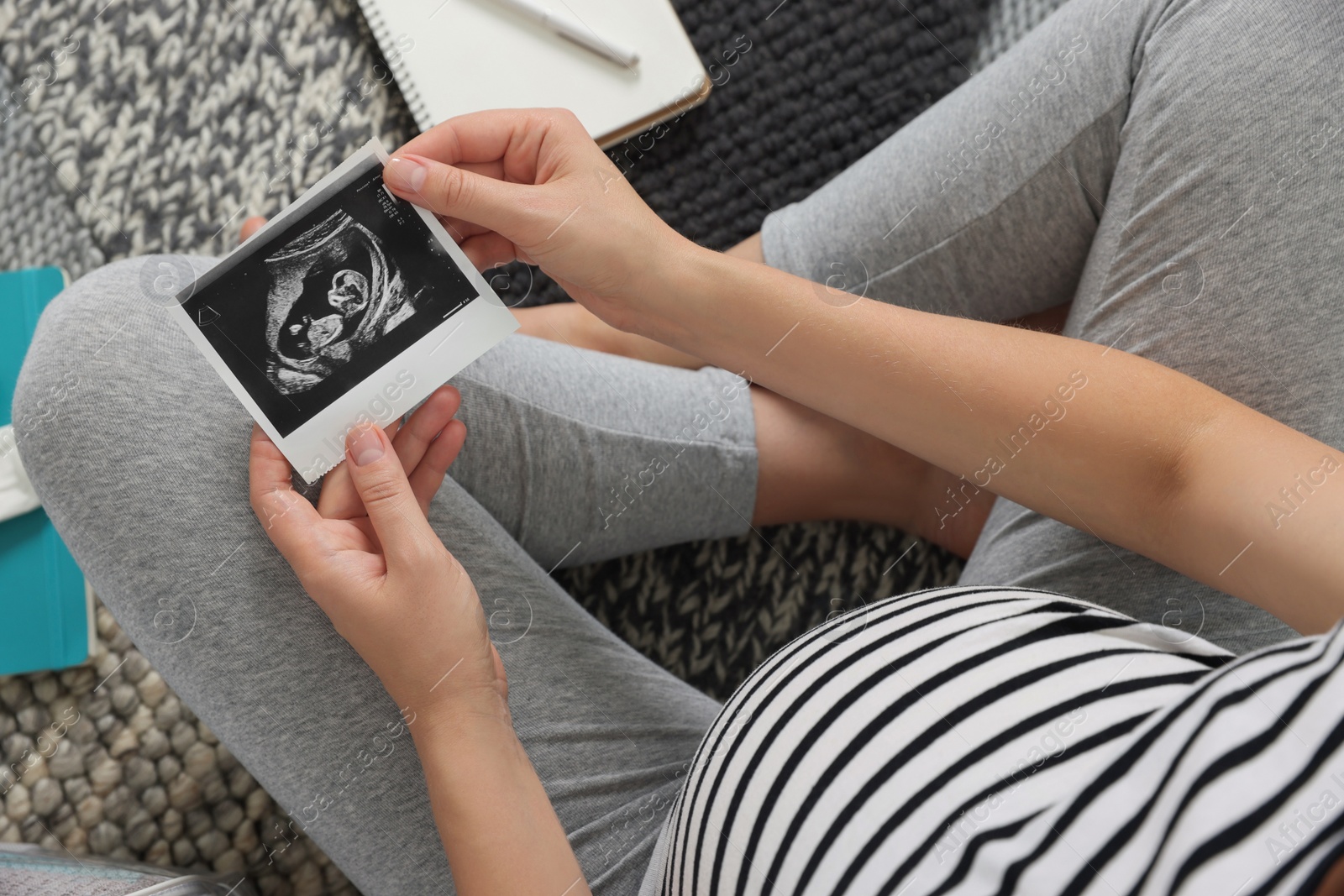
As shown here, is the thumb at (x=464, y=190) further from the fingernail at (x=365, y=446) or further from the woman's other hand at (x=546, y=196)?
the fingernail at (x=365, y=446)

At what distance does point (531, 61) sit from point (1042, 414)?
64 centimetres

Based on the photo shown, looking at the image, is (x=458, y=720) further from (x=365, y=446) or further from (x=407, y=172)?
(x=407, y=172)

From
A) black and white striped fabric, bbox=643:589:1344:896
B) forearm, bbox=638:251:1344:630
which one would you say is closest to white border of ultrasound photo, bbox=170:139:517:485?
forearm, bbox=638:251:1344:630

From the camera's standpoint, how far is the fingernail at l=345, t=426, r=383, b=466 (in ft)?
1.86

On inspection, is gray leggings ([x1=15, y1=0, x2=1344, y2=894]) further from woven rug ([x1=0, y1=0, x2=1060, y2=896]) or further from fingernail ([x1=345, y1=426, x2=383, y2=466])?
woven rug ([x1=0, y1=0, x2=1060, y2=896])

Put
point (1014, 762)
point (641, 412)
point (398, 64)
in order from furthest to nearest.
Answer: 1. point (398, 64)
2. point (641, 412)
3. point (1014, 762)

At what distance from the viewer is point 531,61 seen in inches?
36.2

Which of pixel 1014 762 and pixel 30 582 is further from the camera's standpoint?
pixel 30 582

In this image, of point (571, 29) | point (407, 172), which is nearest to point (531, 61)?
point (571, 29)

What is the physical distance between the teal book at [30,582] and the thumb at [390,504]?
45 centimetres

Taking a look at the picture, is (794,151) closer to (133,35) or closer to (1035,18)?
(1035,18)

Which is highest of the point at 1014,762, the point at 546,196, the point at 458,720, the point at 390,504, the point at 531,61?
the point at 531,61

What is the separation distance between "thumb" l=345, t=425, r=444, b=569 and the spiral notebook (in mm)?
494

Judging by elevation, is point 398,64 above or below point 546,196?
above
